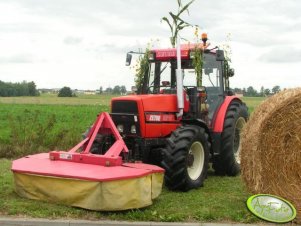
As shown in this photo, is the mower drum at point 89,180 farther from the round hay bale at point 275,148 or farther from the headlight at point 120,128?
the round hay bale at point 275,148

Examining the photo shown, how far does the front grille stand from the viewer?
26.6 feet

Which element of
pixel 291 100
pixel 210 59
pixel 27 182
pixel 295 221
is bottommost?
pixel 295 221

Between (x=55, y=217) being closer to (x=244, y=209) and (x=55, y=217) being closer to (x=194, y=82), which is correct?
(x=244, y=209)

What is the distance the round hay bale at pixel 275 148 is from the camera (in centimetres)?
698

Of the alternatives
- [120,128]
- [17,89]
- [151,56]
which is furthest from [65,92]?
[120,128]

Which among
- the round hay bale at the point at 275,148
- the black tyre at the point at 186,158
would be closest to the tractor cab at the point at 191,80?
the black tyre at the point at 186,158

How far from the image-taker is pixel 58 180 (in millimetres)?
6594

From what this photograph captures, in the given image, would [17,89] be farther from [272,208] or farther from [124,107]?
A: [272,208]

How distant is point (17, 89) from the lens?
70.5m

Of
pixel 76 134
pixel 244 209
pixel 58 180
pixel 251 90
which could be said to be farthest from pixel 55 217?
pixel 251 90

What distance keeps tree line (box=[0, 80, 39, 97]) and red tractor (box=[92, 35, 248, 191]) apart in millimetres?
63160

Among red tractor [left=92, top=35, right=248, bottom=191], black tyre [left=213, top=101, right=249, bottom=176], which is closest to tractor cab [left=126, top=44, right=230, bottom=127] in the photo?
red tractor [left=92, top=35, right=248, bottom=191]

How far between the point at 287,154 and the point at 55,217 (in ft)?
10.6

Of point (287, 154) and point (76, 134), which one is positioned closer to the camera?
point (287, 154)
